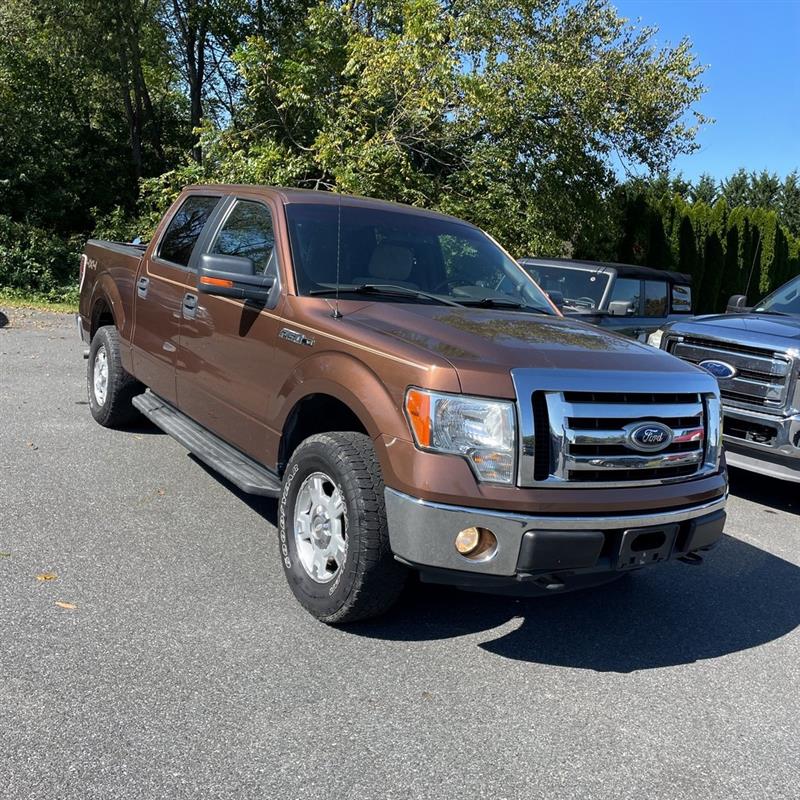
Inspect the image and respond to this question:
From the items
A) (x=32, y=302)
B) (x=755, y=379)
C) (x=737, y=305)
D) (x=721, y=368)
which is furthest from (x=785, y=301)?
(x=32, y=302)

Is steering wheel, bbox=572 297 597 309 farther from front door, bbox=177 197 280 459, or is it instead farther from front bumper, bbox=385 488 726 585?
front bumper, bbox=385 488 726 585

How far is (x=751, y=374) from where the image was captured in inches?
243

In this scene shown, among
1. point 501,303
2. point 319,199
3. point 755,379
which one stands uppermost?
point 319,199

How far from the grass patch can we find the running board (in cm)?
1095

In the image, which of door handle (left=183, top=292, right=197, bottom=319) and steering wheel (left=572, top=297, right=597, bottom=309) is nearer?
door handle (left=183, top=292, right=197, bottom=319)

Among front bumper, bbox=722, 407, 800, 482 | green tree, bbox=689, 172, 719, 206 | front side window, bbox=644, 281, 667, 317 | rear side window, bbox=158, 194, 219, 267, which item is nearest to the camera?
rear side window, bbox=158, 194, 219, 267

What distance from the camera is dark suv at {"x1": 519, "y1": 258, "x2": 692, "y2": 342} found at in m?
9.01

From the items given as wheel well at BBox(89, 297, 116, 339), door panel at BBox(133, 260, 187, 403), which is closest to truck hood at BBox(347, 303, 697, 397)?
door panel at BBox(133, 260, 187, 403)

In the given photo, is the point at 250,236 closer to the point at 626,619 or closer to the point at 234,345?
the point at 234,345

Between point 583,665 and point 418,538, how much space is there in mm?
1020

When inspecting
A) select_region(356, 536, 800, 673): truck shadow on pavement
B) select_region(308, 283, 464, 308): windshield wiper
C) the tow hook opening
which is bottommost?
select_region(356, 536, 800, 673): truck shadow on pavement

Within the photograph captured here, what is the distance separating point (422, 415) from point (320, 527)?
0.84 meters

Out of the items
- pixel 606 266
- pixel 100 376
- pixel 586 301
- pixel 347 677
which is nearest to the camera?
pixel 347 677

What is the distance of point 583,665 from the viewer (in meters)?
3.52
